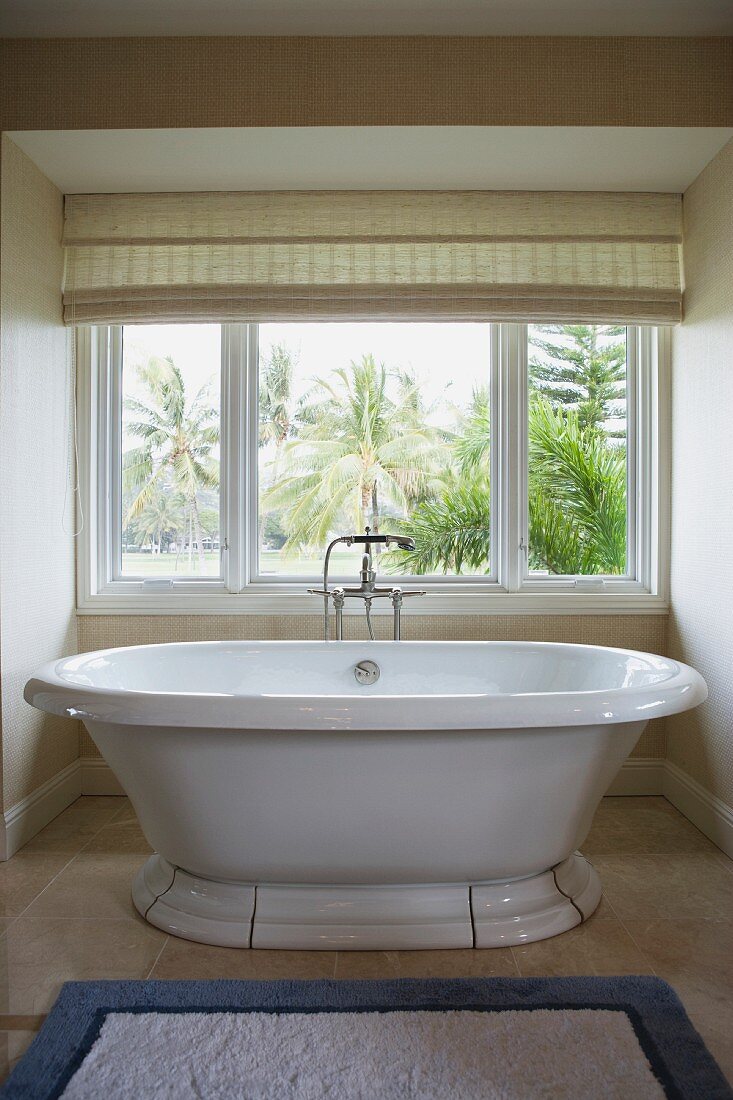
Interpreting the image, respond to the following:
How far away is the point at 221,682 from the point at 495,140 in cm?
202

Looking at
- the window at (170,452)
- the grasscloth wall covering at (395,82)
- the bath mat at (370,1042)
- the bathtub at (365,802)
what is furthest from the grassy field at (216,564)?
the bath mat at (370,1042)

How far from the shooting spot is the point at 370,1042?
1.51 metres

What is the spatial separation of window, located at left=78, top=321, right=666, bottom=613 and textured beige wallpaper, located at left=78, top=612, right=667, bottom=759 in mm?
154

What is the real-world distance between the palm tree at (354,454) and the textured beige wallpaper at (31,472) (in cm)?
84

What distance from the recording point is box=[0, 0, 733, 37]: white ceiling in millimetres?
2273

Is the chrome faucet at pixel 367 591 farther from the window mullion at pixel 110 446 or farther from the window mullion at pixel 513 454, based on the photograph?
the window mullion at pixel 110 446

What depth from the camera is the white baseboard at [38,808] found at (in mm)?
2402

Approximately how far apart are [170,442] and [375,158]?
1.32m

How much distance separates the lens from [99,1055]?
1.47 metres

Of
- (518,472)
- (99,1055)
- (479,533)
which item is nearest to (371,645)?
(479,533)

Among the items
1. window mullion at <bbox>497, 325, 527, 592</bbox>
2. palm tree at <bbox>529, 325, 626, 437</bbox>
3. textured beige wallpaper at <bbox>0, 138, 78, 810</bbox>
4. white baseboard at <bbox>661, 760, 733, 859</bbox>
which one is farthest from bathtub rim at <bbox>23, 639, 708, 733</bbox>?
palm tree at <bbox>529, 325, 626, 437</bbox>

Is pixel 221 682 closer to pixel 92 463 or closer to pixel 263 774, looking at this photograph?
pixel 263 774

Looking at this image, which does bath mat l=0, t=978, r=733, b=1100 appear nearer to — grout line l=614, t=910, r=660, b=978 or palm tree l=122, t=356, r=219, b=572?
grout line l=614, t=910, r=660, b=978

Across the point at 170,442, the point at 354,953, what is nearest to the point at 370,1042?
the point at 354,953
